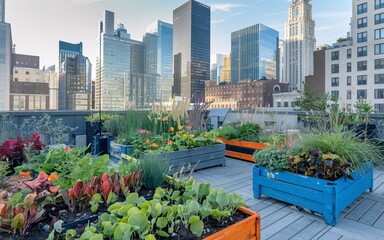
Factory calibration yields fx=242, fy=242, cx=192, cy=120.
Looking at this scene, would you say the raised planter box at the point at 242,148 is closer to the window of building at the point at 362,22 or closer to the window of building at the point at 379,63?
the window of building at the point at 379,63

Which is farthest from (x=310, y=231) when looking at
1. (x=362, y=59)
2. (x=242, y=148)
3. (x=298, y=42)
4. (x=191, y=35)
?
(x=298, y=42)

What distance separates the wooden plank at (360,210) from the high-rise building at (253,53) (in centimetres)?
7747

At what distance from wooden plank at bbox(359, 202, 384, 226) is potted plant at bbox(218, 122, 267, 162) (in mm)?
2084

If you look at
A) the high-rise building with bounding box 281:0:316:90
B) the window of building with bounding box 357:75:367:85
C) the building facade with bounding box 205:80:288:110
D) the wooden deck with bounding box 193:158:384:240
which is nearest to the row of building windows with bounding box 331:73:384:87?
the window of building with bounding box 357:75:367:85

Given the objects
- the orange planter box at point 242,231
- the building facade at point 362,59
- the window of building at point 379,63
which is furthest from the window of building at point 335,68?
the orange planter box at point 242,231

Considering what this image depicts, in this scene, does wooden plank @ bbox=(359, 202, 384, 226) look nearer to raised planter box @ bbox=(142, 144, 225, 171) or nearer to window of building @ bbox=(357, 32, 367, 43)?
raised planter box @ bbox=(142, 144, 225, 171)

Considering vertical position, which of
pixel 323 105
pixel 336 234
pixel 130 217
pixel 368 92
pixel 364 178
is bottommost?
pixel 336 234

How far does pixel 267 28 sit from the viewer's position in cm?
8350

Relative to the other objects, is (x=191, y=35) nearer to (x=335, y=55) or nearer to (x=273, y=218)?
(x=335, y=55)

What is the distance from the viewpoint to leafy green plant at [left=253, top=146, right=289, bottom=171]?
2.47 meters

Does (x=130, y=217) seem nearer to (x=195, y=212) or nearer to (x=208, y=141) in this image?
(x=195, y=212)

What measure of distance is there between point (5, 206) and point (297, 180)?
2248mm

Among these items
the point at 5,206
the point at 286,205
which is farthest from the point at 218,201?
the point at 286,205

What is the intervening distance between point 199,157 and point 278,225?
6.21 ft
